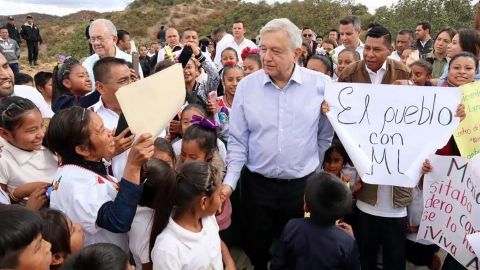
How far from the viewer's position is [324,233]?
2.38 m

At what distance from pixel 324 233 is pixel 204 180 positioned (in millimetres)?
775

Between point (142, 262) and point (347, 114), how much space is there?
1.59 metres

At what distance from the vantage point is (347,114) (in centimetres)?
282

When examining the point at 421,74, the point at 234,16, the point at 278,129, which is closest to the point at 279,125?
the point at 278,129

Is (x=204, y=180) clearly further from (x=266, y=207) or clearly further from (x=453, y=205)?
(x=453, y=205)

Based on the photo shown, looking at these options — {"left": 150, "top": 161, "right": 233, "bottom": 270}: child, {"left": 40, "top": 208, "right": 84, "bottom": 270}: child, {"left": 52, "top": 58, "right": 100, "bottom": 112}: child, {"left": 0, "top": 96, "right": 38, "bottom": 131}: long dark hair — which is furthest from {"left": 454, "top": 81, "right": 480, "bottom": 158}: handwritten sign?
{"left": 52, "top": 58, "right": 100, "bottom": 112}: child

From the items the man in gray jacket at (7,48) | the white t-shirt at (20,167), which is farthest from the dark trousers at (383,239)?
the man in gray jacket at (7,48)

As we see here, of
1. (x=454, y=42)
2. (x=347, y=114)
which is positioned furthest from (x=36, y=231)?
(x=454, y=42)

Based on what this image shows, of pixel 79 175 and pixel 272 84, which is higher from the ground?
pixel 272 84

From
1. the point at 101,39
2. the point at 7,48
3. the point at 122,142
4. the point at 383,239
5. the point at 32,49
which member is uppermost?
the point at 101,39

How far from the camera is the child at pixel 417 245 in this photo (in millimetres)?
3363

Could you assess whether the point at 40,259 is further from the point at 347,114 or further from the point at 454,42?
the point at 454,42

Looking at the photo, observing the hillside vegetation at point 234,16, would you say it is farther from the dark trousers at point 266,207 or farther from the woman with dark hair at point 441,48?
the dark trousers at point 266,207

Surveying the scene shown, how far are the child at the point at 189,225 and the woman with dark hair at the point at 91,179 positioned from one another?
0.19 metres
